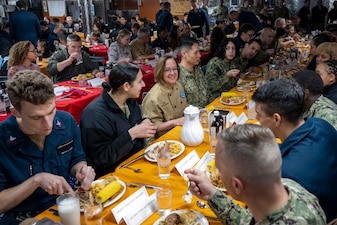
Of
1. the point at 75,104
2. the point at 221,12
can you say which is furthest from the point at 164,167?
the point at 221,12

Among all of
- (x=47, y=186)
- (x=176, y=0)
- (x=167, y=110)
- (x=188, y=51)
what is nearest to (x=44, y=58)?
(x=188, y=51)

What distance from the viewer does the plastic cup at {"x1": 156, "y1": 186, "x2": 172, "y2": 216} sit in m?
1.61

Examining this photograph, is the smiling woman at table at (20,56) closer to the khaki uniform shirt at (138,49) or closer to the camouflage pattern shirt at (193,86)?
the camouflage pattern shirt at (193,86)

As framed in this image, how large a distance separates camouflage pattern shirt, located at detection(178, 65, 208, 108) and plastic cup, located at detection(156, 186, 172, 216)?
6.80ft

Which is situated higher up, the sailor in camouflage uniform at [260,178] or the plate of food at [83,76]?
the sailor in camouflage uniform at [260,178]

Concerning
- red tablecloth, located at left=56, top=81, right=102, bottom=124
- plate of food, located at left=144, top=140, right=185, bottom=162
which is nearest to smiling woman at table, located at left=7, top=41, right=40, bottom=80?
red tablecloth, located at left=56, top=81, right=102, bottom=124

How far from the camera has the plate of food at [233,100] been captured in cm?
331

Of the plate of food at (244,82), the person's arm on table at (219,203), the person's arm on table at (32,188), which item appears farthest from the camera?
the plate of food at (244,82)

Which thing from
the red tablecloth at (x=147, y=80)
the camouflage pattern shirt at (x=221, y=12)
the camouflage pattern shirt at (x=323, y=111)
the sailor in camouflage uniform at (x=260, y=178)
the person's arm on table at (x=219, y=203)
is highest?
the camouflage pattern shirt at (x=221, y=12)

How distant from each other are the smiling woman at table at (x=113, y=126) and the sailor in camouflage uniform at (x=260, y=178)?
1.22m

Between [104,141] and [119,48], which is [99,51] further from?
[104,141]

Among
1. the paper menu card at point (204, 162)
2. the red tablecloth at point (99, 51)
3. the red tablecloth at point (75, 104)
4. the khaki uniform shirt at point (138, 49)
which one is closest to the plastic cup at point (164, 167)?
the paper menu card at point (204, 162)

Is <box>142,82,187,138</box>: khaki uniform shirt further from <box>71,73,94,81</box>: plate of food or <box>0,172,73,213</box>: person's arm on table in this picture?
<box>71,73,94,81</box>: plate of food

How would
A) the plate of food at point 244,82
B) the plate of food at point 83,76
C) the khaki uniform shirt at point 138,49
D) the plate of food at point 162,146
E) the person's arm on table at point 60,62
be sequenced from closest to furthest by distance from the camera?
1. the plate of food at point 162,146
2. the plate of food at point 244,82
3. the plate of food at point 83,76
4. the person's arm on table at point 60,62
5. the khaki uniform shirt at point 138,49
